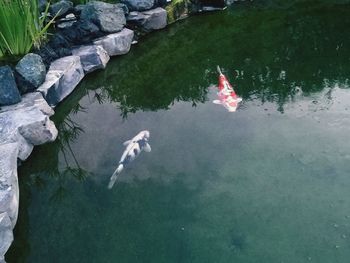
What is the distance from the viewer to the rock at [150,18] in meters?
5.94

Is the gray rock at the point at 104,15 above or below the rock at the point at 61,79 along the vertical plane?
above

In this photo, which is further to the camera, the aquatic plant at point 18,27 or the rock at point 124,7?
the rock at point 124,7

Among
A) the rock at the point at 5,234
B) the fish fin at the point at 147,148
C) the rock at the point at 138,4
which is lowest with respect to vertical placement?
the fish fin at the point at 147,148

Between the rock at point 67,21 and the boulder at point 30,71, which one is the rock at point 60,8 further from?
the boulder at point 30,71

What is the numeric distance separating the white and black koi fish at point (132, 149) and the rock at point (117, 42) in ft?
6.40

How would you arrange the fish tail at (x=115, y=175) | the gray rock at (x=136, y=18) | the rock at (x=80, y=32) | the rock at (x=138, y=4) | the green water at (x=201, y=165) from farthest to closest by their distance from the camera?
the rock at (x=138, y=4) < the gray rock at (x=136, y=18) < the rock at (x=80, y=32) < the fish tail at (x=115, y=175) < the green water at (x=201, y=165)

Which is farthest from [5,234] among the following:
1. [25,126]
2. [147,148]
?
[147,148]

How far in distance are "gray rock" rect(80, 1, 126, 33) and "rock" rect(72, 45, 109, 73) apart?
384 mm

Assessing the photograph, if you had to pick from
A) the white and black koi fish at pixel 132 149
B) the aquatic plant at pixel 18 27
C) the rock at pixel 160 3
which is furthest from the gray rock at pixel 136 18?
the white and black koi fish at pixel 132 149

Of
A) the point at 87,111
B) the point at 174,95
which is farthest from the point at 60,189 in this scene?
the point at 174,95

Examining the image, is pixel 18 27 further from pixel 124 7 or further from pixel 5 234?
pixel 5 234

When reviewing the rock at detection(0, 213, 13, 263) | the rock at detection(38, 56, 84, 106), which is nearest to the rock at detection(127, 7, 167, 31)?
the rock at detection(38, 56, 84, 106)

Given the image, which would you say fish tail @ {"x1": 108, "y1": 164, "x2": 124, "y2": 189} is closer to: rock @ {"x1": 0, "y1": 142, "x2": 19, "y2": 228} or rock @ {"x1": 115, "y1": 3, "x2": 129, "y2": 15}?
rock @ {"x1": 0, "y1": 142, "x2": 19, "y2": 228}

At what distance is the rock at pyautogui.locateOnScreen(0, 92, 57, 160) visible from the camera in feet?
12.3
